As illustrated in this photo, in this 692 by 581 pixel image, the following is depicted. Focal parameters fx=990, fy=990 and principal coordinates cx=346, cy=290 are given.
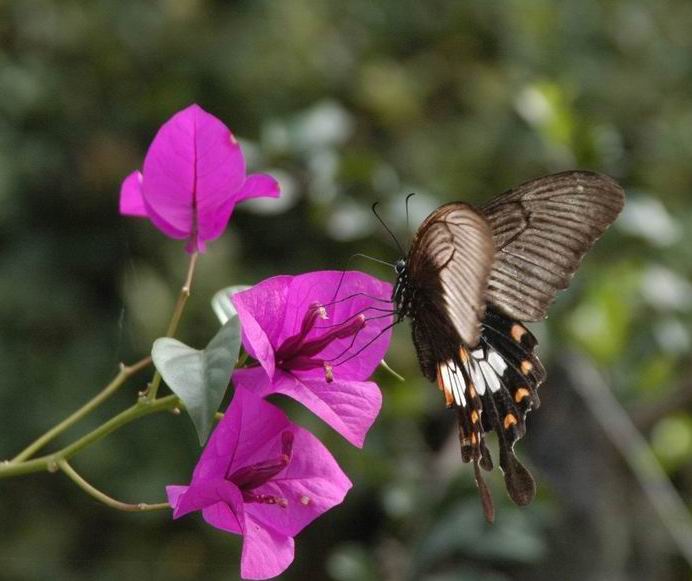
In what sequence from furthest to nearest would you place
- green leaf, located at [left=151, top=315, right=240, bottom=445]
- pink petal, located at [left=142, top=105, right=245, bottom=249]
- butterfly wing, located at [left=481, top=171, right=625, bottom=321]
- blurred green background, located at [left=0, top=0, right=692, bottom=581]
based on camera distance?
blurred green background, located at [left=0, top=0, right=692, bottom=581] → butterfly wing, located at [left=481, top=171, right=625, bottom=321] → pink petal, located at [left=142, top=105, right=245, bottom=249] → green leaf, located at [left=151, top=315, right=240, bottom=445]

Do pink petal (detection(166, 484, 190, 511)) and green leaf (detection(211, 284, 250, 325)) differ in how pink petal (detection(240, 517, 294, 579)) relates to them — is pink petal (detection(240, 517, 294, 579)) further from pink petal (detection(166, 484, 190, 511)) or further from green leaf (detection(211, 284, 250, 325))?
green leaf (detection(211, 284, 250, 325))

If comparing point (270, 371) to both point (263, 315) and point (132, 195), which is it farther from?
point (132, 195)

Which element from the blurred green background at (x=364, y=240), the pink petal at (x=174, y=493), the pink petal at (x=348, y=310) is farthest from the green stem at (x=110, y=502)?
the blurred green background at (x=364, y=240)

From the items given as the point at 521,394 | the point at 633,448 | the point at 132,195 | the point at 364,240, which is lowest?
the point at 633,448

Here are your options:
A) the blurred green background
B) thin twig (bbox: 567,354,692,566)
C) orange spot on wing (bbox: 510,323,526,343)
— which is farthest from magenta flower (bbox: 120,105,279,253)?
thin twig (bbox: 567,354,692,566)

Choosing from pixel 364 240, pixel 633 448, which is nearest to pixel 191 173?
pixel 633 448

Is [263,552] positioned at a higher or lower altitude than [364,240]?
higher

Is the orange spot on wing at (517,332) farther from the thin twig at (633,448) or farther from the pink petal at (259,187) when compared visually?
the thin twig at (633,448)
